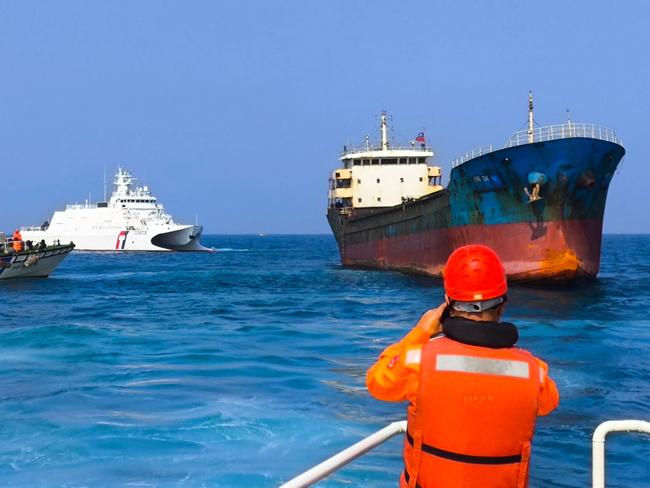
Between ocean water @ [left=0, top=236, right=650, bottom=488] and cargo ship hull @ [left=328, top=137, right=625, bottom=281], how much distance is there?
1.23 meters

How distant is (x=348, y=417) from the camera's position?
9.41 meters

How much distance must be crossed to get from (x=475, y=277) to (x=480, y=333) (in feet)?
0.71

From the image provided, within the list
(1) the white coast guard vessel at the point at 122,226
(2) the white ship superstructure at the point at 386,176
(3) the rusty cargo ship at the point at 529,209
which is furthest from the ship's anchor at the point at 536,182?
(1) the white coast guard vessel at the point at 122,226

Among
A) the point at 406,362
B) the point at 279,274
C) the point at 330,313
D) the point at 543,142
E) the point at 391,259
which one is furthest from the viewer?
the point at 279,274

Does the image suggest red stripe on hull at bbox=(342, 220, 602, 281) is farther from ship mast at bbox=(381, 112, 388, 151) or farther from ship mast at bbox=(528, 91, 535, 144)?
ship mast at bbox=(381, 112, 388, 151)

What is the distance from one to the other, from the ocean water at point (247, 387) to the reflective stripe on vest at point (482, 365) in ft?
15.9

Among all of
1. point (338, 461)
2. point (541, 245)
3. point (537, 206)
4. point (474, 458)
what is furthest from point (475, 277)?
point (541, 245)

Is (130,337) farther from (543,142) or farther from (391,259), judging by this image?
(391,259)

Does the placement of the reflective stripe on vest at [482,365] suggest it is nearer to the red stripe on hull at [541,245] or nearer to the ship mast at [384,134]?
the red stripe on hull at [541,245]

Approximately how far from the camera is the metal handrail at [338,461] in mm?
2912

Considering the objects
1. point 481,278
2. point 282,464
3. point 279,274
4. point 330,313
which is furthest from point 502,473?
point 279,274

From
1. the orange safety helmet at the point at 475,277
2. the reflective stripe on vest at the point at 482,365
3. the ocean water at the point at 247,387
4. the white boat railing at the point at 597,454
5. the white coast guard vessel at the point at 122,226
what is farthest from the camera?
the white coast guard vessel at the point at 122,226

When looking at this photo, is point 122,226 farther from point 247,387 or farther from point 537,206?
point 247,387

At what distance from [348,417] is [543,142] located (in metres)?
16.2
